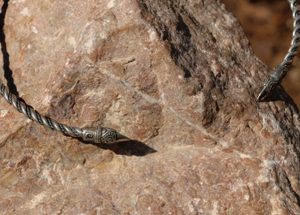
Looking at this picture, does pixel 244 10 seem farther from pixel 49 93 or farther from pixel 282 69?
pixel 49 93

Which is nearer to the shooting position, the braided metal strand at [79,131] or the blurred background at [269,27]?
the braided metal strand at [79,131]

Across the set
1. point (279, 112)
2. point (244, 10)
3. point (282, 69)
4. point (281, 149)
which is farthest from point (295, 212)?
point (244, 10)

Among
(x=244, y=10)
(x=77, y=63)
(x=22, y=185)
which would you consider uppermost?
(x=77, y=63)

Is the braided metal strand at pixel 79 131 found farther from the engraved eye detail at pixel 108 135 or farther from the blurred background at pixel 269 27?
the blurred background at pixel 269 27

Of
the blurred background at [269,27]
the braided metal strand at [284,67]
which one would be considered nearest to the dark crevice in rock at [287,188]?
the braided metal strand at [284,67]

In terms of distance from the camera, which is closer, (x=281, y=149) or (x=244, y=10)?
(x=281, y=149)

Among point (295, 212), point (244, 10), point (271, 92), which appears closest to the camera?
point (295, 212)

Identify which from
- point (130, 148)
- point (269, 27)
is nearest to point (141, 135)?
point (130, 148)
